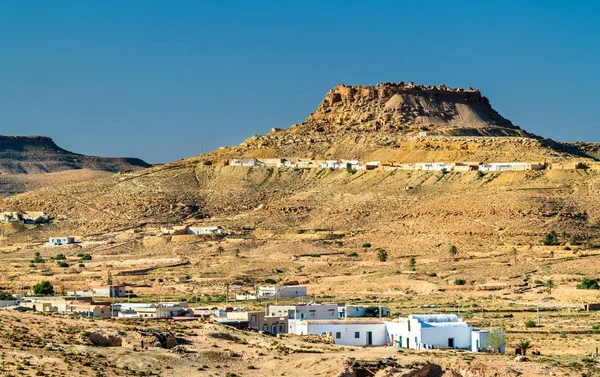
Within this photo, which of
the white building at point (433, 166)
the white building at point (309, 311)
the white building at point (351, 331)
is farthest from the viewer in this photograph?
the white building at point (433, 166)

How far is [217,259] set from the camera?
8481 centimetres

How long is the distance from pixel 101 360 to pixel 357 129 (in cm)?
9215

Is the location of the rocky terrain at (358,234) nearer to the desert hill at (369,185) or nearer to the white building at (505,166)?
the desert hill at (369,185)

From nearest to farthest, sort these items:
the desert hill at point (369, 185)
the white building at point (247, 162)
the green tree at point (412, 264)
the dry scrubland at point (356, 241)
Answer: the dry scrubland at point (356, 241) → the green tree at point (412, 264) → the desert hill at point (369, 185) → the white building at point (247, 162)

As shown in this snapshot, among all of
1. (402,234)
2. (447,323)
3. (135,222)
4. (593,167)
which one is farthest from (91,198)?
(447,323)

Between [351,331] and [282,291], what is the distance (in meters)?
22.5

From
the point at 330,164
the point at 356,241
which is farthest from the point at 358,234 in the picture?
the point at 330,164

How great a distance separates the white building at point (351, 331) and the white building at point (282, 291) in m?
20.7

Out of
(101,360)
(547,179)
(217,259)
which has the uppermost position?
(547,179)

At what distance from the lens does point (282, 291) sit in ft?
225

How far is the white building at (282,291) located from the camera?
67.9m

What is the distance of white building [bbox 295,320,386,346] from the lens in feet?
151

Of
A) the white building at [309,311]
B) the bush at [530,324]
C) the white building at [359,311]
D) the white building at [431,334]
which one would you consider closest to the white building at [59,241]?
the white building at [359,311]

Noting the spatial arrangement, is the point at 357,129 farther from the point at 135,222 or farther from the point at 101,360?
the point at 101,360
